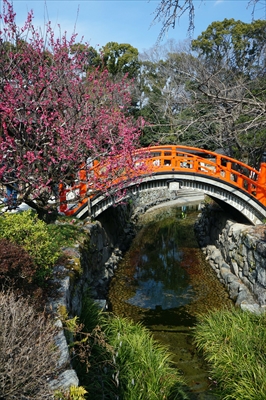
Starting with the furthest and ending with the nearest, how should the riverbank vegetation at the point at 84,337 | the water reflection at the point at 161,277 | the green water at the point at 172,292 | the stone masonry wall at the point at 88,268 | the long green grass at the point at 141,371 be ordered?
1. the water reflection at the point at 161,277
2. the green water at the point at 172,292
3. the long green grass at the point at 141,371
4. the riverbank vegetation at the point at 84,337
5. the stone masonry wall at the point at 88,268

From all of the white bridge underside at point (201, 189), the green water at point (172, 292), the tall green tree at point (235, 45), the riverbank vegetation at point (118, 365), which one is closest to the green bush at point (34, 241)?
→ the riverbank vegetation at point (118, 365)

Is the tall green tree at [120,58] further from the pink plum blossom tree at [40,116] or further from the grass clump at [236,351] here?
the grass clump at [236,351]

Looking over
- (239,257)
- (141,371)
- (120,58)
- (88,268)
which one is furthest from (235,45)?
(141,371)

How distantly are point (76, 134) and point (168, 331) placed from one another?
565 centimetres

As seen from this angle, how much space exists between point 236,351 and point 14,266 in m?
4.56

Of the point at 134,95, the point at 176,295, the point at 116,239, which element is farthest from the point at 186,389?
the point at 134,95

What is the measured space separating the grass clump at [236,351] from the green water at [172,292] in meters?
0.44

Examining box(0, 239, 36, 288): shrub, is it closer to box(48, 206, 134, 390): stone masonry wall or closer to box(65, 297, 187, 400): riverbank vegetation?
box(48, 206, 134, 390): stone masonry wall

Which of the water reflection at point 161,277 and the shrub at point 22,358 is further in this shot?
the water reflection at point 161,277

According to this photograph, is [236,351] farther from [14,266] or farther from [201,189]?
[201,189]

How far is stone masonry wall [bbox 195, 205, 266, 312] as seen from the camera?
891 cm

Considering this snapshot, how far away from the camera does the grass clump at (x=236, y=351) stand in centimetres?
515

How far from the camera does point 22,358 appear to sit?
2.93m

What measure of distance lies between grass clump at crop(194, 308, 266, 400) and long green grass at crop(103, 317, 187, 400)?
85 centimetres
